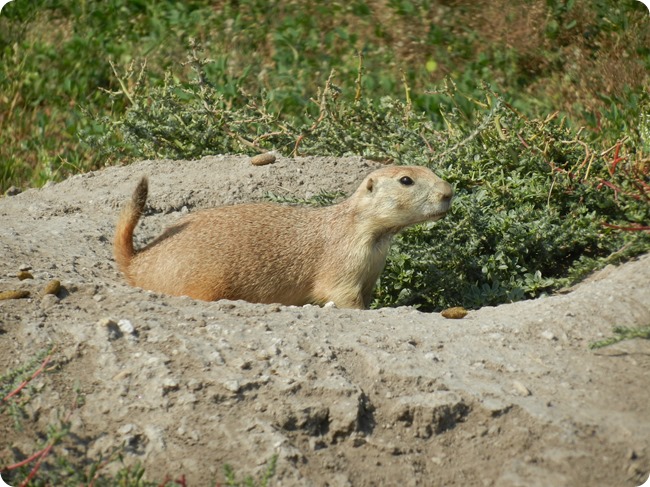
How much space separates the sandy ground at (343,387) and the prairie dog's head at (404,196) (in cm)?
90

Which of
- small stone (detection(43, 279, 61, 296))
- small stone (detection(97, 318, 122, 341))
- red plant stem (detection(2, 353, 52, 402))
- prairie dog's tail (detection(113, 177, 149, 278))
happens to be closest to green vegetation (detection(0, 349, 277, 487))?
red plant stem (detection(2, 353, 52, 402))

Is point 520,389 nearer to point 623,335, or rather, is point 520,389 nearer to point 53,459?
point 623,335

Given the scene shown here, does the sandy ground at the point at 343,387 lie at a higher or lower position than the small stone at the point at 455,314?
higher

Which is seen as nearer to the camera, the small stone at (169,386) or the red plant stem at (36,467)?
the red plant stem at (36,467)

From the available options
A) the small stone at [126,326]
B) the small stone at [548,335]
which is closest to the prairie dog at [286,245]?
the small stone at [126,326]

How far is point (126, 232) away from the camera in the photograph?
5.34 m

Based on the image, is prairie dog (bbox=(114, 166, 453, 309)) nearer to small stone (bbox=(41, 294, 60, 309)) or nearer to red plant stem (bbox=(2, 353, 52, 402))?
small stone (bbox=(41, 294, 60, 309))

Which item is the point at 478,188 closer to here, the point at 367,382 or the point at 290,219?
the point at 290,219

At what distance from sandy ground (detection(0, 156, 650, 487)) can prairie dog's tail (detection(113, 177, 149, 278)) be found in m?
0.80

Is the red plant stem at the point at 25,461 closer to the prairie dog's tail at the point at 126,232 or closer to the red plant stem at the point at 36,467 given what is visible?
the red plant stem at the point at 36,467

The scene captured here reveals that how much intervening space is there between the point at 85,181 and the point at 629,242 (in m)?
3.60

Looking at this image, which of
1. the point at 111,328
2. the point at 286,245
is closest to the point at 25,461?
the point at 111,328

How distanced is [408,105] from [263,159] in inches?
39.0

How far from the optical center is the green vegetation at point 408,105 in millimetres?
5578
